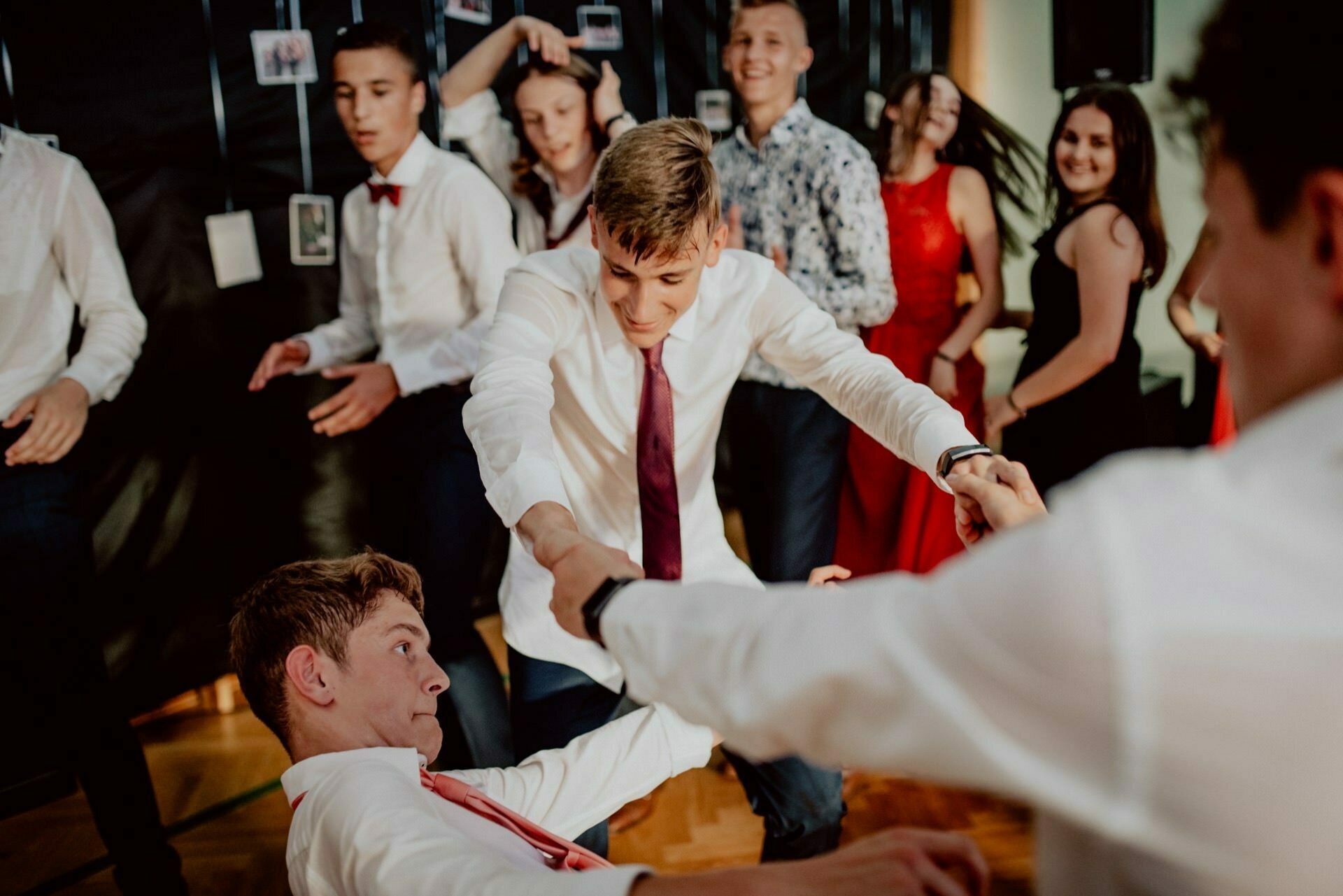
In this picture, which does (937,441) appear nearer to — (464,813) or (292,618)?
(464,813)

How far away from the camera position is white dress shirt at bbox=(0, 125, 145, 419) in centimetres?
214

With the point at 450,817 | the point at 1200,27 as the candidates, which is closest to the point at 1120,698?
the point at 1200,27

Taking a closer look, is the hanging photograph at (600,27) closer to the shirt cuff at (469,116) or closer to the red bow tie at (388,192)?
the shirt cuff at (469,116)

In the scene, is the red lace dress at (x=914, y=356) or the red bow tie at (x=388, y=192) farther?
the red lace dress at (x=914, y=356)

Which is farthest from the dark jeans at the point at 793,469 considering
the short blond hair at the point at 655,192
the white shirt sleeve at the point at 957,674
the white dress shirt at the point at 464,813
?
the white shirt sleeve at the point at 957,674

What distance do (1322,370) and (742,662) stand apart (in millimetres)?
402

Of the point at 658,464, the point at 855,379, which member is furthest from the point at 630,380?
the point at 855,379

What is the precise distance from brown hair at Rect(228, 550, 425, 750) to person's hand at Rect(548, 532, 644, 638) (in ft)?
1.48

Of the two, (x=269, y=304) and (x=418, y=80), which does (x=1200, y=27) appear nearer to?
(x=418, y=80)

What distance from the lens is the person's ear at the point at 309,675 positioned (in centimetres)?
134

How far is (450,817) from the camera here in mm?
1137

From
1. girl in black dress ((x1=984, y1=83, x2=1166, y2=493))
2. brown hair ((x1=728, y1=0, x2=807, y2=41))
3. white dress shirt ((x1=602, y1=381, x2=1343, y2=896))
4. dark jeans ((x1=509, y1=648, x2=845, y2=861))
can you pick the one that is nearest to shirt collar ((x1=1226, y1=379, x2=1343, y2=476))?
white dress shirt ((x1=602, y1=381, x2=1343, y2=896))

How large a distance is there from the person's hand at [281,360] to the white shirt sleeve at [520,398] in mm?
1035

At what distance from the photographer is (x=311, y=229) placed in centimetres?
302
